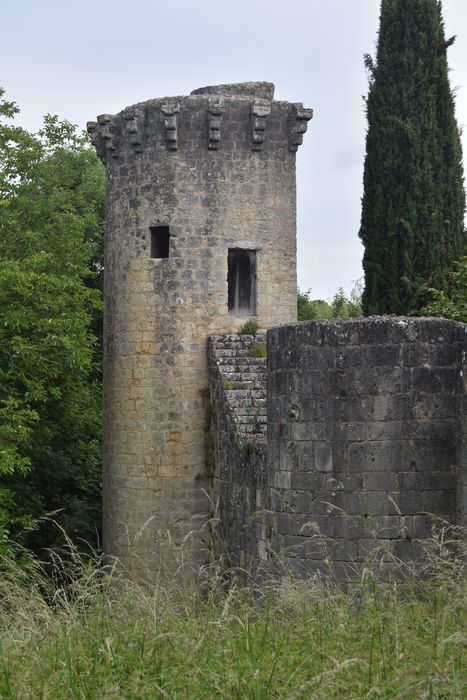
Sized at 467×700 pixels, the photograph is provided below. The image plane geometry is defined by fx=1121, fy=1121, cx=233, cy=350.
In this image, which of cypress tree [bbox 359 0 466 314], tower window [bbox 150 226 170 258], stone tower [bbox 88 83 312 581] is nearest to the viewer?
stone tower [bbox 88 83 312 581]

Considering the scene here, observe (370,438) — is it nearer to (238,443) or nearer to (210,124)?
(238,443)

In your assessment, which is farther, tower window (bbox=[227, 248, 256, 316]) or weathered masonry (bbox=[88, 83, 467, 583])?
tower window (bbox=[227, 248, 256, 316])

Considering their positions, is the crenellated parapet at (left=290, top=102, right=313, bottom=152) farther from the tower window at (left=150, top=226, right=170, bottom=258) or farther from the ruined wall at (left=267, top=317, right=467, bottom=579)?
the ruined wall at (left=267, top=317, right=467, bottom=579)

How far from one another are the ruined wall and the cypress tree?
1336 centimetres

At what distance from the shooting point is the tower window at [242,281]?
1590cm

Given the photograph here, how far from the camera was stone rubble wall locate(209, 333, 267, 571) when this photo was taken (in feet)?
41.0

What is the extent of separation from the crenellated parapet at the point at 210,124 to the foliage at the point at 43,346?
2645 millimetres

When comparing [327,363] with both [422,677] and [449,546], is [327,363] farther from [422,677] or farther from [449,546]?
[422,677]

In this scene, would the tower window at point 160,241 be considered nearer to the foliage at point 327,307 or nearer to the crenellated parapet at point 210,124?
the crenellated parapet at point 210,124

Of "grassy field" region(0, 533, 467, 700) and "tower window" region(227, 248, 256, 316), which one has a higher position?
"tower window" region(227, 248, 256, 316)

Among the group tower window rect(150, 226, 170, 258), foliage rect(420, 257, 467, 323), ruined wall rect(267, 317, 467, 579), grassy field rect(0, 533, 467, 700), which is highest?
tower window rect(150, 226, 170, 258)

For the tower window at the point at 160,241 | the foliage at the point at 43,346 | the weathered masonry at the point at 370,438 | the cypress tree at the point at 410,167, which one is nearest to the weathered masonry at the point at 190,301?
the tower window at the point at 160,241

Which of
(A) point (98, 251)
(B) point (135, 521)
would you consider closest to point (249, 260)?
(B) point (135, 521)

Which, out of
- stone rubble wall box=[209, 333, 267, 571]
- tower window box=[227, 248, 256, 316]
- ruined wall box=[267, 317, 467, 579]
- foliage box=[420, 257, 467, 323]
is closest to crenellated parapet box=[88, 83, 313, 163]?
tower window box=[227, 248, 256, 316]
